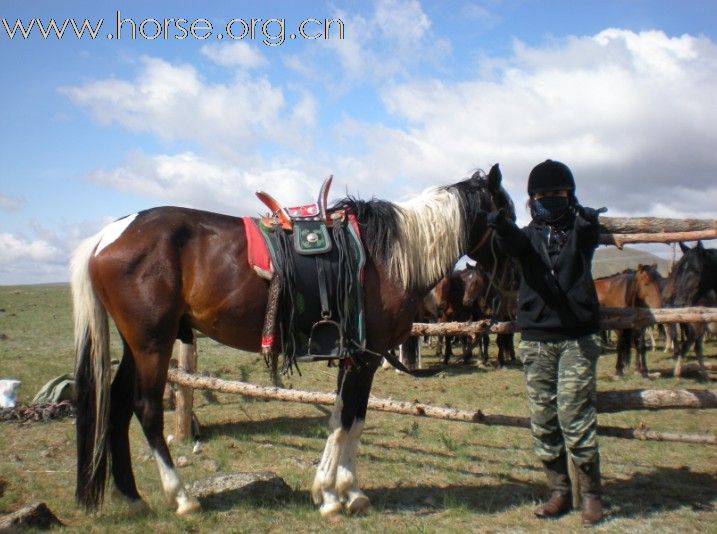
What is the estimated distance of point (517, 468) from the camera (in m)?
5.04

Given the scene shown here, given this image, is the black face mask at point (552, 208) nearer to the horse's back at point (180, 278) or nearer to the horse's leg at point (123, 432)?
the horse's back at point (180, 278)

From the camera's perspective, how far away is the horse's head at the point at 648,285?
11678mm

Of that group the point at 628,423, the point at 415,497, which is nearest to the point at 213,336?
the point at 415,497

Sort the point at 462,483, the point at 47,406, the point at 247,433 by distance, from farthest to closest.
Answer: the point at 47,406, the point at 247,433, the point at 462,483

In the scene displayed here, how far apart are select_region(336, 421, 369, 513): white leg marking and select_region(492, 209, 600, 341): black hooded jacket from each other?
1.46m

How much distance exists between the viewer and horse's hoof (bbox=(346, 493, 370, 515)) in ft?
12.8

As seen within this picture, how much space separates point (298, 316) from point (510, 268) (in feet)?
5.69

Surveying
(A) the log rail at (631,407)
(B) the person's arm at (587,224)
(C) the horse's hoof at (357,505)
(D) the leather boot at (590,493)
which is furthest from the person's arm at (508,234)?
(C) the horse's hoof at (357,505)

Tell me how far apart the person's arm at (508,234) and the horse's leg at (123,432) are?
9.00 feet

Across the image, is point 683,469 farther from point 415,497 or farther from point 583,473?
point 415,497

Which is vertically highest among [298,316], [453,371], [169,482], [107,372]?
[298,316]

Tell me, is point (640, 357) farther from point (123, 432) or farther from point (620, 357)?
point (123, 432)

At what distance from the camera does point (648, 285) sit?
1193cm

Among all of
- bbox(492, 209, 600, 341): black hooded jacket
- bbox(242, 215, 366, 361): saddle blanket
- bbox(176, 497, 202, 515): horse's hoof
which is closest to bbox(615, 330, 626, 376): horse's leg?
bbox(492, 209, 600, 341): black hooded jacket
